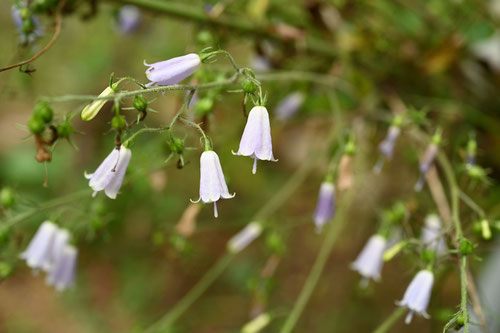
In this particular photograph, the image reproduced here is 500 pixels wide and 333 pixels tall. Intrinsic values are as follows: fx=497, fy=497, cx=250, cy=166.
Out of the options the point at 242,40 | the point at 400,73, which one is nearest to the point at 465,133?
the point at 400,73

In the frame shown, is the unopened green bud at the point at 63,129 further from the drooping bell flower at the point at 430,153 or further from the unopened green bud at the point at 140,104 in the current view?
the drooping bell flower at the point at 430,153

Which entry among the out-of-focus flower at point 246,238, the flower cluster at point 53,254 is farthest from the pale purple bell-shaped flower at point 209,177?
the out-of-focus flower at point 246,238

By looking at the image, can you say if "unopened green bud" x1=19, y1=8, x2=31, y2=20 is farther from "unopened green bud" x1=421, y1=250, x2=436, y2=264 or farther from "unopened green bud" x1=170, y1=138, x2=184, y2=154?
"unopened green bud" x1=421, y1=250, x2=436, y2=264

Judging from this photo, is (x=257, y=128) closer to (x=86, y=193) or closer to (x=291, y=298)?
(x=86, y=193)

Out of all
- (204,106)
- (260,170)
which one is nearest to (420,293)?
(204,106)

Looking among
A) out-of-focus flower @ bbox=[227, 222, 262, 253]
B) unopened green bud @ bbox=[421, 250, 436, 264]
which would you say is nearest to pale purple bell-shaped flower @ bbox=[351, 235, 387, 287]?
unopened green bud @ bbox=[421, 250, 436, 264]

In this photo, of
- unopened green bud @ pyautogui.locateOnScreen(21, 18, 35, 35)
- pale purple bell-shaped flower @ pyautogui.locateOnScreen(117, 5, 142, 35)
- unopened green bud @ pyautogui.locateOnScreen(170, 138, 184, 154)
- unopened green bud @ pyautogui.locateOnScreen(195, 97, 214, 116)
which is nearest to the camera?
unopened green bud @ pyautogui.locateOnScreen(170, 138, 184, 154)
